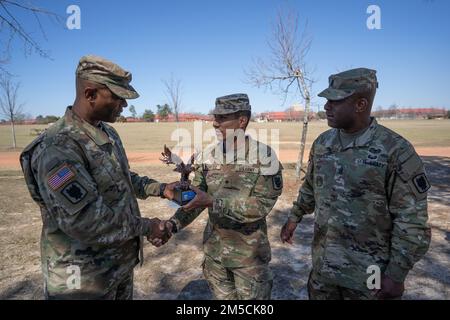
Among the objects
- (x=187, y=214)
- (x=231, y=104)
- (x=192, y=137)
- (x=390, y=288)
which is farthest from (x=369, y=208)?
(x=192, y=137)

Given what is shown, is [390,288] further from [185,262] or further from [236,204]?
[185,262]

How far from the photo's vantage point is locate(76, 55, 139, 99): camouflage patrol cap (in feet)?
7.07

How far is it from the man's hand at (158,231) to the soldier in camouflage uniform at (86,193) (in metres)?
0.01

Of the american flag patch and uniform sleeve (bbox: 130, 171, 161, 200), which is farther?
uniform sleeve (bbox: 130, 171, 161, 200)

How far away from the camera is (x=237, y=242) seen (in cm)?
273

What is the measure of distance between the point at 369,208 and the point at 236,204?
97 centimetres

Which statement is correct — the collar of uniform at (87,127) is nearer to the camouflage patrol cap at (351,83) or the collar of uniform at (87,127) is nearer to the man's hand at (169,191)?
the man's hand at (169,191)

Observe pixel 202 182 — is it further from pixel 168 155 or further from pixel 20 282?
pixel 20 282

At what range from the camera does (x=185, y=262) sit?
188 inches

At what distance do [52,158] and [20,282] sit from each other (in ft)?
10.3

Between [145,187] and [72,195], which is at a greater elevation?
[72,195]

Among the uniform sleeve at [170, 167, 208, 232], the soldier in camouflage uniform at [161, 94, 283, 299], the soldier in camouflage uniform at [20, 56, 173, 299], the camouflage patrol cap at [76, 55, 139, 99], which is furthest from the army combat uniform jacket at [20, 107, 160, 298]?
the soldier in camouflage uniform at [161, 94, 283, 299]

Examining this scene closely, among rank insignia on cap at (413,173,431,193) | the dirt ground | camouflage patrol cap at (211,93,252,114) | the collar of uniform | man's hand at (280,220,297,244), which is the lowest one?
the dirt ground

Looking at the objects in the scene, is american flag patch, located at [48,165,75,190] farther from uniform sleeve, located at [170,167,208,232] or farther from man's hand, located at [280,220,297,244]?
man's hand, located at [280,220,297,244]
